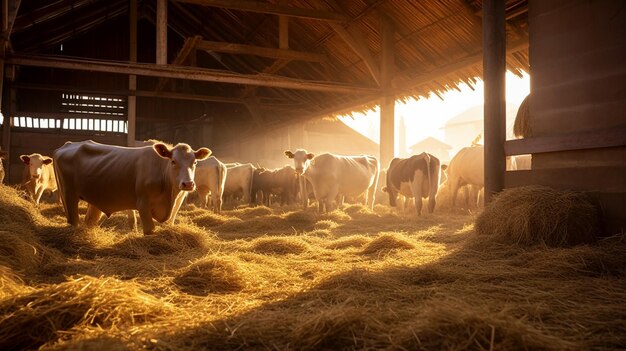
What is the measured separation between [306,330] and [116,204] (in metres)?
4.59

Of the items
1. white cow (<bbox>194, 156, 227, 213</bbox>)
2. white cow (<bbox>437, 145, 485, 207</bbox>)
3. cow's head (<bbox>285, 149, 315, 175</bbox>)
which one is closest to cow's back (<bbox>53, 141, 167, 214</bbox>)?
white cow (<bbox>194, 156, 227, 213</bbox>)

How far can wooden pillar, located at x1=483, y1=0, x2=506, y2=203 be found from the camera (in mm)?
5969

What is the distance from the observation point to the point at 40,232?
17.6ft


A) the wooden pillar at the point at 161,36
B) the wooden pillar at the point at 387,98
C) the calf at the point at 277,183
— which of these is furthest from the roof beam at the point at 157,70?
the calf at the point at 277,183

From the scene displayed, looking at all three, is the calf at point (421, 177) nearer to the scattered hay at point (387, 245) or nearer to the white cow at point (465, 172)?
the white cow at point (465, 172)

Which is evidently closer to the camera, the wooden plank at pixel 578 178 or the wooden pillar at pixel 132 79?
the wooden plank at pixel 578 178

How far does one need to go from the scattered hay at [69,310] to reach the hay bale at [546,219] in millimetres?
3705

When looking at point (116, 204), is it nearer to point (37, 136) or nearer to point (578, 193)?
point (578, 193)

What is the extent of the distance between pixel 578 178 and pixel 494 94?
5.36ft

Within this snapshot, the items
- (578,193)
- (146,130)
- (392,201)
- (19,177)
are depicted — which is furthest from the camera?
(146,130)

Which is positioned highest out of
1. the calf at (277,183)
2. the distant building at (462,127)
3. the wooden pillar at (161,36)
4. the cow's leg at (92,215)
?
the distant building at (462,127)

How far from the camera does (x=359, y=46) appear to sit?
42.6ft

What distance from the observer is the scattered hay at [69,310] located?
84.8 inches

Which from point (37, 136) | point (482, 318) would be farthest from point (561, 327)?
point (37, 136)
